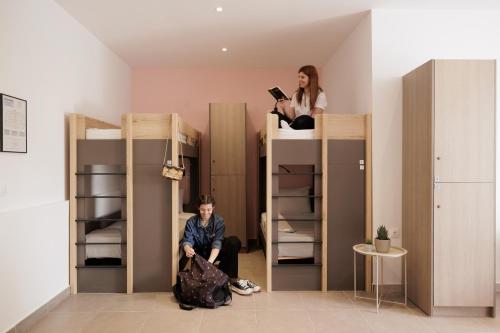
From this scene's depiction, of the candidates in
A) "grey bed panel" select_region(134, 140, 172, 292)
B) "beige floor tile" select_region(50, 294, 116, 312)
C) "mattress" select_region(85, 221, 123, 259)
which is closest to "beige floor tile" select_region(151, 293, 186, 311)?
"grey bed panel" select_region(134, 140, 172, 292)

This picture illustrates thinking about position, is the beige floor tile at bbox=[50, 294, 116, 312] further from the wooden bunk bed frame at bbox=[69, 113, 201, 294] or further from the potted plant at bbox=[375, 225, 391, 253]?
the potted plant at bbox=[375, 225, 391, 253]

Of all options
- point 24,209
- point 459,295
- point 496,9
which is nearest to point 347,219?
point 459,295

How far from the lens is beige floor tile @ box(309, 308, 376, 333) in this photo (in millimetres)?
3055

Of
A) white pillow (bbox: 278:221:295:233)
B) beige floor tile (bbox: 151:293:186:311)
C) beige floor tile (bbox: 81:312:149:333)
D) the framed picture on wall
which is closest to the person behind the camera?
the framed picture on wall

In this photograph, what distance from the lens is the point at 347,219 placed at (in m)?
3.97

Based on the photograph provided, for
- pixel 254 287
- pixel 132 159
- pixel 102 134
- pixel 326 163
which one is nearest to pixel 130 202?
pixel 132 159

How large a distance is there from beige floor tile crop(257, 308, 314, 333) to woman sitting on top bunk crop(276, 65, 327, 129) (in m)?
1.71

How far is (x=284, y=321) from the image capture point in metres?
3.21

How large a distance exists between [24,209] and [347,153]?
2780 mm

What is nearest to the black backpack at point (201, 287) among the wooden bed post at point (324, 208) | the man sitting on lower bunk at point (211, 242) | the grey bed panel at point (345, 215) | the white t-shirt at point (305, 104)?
the man sitting on lower bunk at point (211, 242)

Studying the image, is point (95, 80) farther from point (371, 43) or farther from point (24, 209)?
point (371, 43)

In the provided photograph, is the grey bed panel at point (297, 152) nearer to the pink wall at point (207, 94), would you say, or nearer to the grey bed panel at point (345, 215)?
the grey bed panel at point (345, 215)

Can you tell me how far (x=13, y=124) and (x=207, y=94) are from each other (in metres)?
3.70

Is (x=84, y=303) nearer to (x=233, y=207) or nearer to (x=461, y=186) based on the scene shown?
(x=233, y=207)
